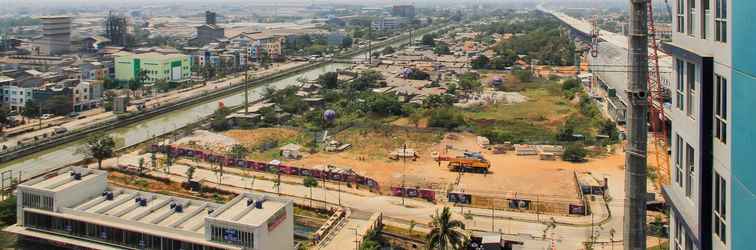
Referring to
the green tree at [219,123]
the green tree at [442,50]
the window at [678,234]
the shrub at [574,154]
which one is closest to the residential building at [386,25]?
the green tree at [442,50]

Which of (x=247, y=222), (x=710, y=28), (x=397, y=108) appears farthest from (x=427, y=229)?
(x=397, y=108)

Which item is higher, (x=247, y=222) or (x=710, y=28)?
(x=710, y=28)

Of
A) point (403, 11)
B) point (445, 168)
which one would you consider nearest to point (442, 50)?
point (445, 168)

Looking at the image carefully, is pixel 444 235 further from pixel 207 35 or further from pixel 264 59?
pixel 207 35

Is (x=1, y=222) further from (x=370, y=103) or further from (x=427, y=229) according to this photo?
(x=370, y=103)

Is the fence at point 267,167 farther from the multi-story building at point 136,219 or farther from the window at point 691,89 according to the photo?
the window at point 691,89
